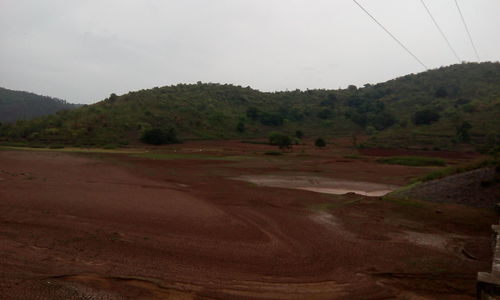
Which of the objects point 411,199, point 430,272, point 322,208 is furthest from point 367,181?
point 430,272

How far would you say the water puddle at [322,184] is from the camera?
22.4 m

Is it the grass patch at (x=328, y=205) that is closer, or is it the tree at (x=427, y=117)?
the grass patch at (x=328, y=205)

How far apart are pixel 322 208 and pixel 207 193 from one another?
6.41m

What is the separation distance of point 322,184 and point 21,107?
13318 centimetres

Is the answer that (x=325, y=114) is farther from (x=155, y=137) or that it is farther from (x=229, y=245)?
(x=229, y=245)

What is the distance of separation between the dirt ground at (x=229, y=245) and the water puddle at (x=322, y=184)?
3.67 meters

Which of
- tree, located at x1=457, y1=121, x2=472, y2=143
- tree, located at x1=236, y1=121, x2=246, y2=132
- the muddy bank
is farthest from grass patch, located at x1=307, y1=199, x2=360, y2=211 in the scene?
tree, located at x1=236, y1=121, x2=246, y2=132

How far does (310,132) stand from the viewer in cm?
8100

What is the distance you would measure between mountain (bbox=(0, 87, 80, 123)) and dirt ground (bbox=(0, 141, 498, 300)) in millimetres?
112792

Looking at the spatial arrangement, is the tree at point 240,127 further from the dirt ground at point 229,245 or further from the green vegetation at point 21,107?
the green vegetation at point 21,107

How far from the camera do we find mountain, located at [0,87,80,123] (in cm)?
11518

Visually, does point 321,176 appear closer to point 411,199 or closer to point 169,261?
point 411,199

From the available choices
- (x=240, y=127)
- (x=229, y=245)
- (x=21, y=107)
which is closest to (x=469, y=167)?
(x=229, y=245)

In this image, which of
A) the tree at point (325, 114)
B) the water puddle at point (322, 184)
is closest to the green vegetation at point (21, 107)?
the tree at point (325, 114)
